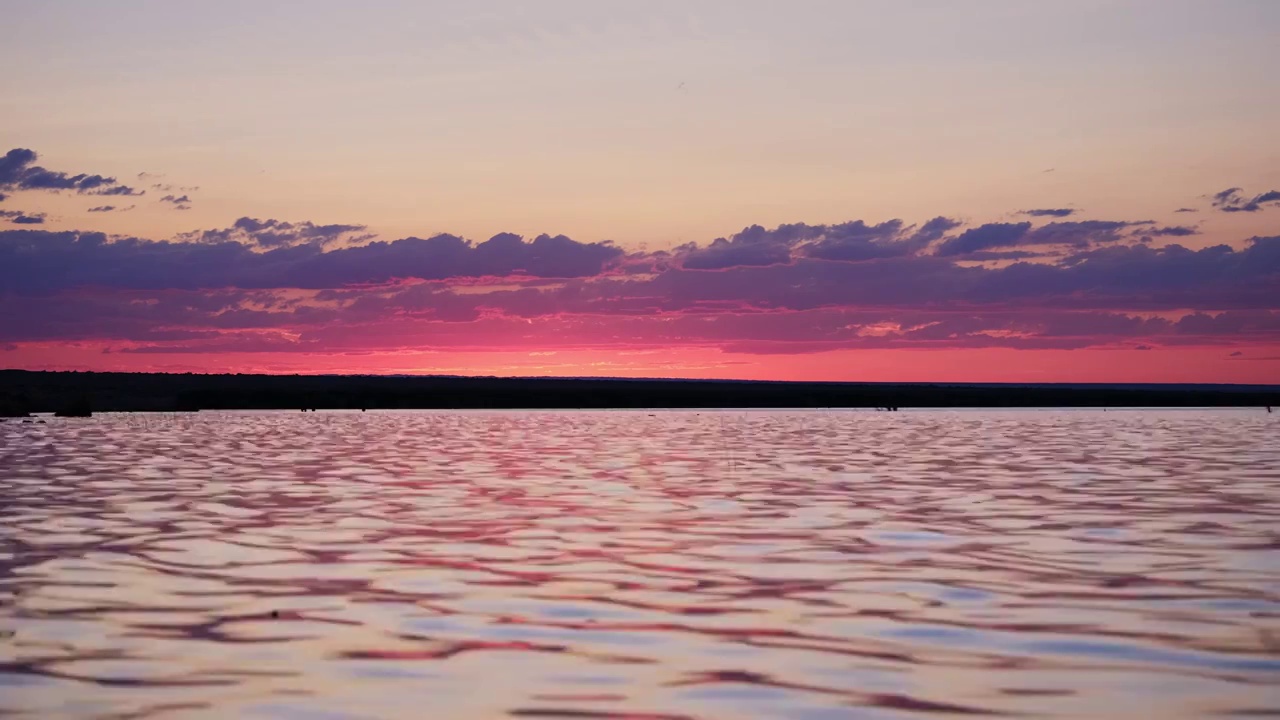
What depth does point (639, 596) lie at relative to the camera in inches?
679

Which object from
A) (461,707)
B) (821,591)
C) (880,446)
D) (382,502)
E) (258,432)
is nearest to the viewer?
(461,707)

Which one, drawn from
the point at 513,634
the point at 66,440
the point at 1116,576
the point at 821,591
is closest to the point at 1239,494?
the point at 1116,576

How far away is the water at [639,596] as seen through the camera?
12195 millimetres

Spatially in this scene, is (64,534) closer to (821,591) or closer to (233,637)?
(233,637)

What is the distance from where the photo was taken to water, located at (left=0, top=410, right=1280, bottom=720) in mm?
12195

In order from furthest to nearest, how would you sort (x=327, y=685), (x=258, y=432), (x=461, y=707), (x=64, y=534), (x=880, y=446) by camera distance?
(x=258, y=432), (x=880, y=446), (x=64, y=534), (x=327, y=685), (x=461, y=707)

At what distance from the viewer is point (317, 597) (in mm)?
17344

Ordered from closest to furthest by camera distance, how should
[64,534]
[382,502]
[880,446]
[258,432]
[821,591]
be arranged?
[821,591] → [64,534] → [382,502] → [880,446] → [258,432]

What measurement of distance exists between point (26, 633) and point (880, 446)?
4391 cm

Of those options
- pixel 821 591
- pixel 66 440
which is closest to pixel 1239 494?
pixel 821 591

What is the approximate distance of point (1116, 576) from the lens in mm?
18797

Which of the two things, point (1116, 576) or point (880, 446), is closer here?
point (1116, 576)

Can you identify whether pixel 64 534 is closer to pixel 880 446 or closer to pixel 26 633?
pixel 26 633

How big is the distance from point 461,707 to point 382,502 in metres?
18.5
